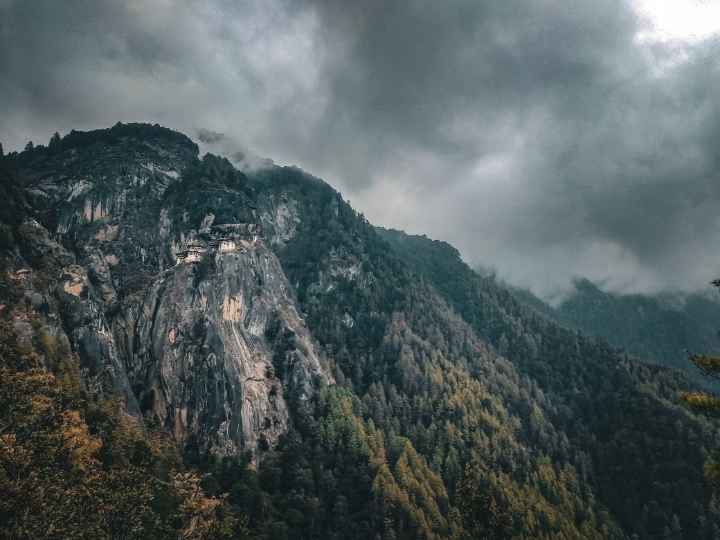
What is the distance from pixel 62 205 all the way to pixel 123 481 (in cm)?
11951

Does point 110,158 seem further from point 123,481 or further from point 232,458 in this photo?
point 123,481

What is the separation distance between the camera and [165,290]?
14750 centimetres

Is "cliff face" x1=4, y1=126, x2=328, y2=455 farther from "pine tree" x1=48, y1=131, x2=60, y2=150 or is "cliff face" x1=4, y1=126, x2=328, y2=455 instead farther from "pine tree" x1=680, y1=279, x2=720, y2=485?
→ "pine tree" x1=680, y1=279, x2=720, y2=485

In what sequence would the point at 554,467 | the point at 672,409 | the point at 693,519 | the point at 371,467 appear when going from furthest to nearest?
the point at 672,409
the point at 554,467
the point at 693,519
the point at 371,467

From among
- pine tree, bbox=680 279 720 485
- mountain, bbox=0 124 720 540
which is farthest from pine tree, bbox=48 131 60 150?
pine tree, bbox=680 279 720 485

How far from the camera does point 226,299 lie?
502 ft

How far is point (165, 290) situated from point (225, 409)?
44036 mm

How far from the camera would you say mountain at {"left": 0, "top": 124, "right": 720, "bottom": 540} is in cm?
8462

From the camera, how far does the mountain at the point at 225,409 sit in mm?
84625

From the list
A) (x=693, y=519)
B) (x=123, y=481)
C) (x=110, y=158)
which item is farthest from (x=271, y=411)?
(x=693, y=519)

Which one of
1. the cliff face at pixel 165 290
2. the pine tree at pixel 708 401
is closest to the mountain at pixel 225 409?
the cliff face at pixel 165 290

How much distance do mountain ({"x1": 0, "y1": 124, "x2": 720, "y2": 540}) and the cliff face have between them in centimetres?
60

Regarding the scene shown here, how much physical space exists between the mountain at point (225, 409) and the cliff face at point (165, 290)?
0.60m

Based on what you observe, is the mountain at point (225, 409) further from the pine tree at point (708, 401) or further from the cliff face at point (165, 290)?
the pine tree at point (708, 401)
